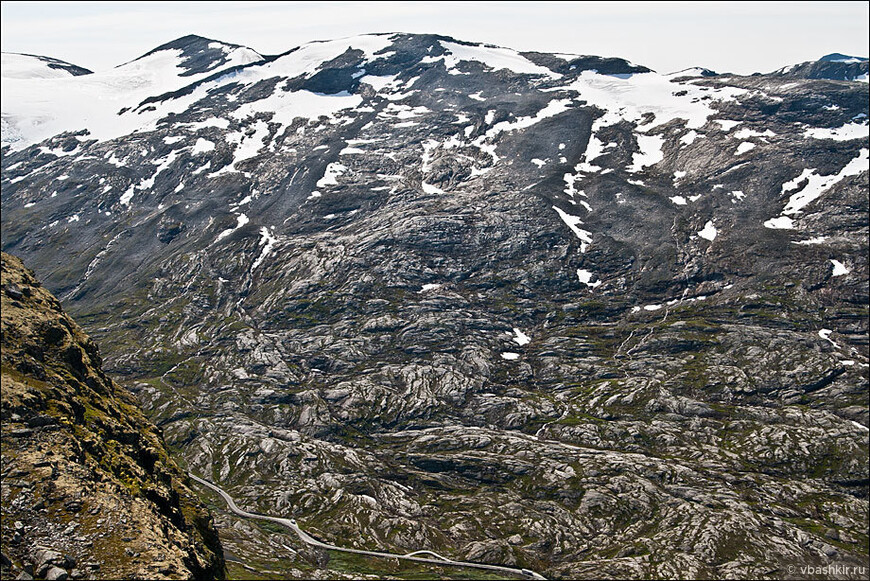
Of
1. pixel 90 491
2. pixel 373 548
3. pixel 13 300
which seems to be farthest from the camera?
pixel 373 548

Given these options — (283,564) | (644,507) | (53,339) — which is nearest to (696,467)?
(644,507)

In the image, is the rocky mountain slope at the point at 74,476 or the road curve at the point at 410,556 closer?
the rocky mountain slope at the point at 74,476

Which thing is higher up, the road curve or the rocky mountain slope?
the rocky mountain slope

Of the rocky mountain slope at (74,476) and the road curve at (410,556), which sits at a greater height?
the rocky mountain slope at (74,476)

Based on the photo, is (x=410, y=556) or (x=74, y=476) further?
(x=410, y=556)

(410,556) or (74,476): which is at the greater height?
(74,476)

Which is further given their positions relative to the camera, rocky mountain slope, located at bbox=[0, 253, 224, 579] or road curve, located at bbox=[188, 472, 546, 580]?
road curve, located at bbox=[188, 472, 546, 580]

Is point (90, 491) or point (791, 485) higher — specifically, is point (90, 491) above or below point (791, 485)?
above

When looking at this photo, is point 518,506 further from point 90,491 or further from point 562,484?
point 90,491
